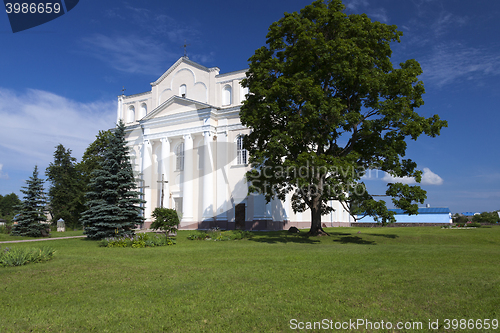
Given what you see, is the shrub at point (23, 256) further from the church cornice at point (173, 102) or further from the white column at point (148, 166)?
the white column at point (148, 166)

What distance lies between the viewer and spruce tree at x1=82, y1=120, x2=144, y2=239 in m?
18.9

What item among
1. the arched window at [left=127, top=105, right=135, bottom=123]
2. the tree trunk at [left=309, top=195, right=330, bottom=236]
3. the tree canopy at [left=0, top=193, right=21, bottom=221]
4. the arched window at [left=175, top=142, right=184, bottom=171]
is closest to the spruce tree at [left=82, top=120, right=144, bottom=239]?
the tree trunk at [left=309, top=195, right=330, bottom=236]

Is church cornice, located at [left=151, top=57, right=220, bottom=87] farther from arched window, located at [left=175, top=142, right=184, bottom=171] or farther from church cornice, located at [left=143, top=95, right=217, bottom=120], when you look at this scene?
arched window, located at [left=175, top=142, right=184, bottom=171]

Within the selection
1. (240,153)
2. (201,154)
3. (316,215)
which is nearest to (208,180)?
(201,154)

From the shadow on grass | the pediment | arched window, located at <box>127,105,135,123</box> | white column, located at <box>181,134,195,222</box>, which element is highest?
arched window, located at <box>127,105,135,123</box>

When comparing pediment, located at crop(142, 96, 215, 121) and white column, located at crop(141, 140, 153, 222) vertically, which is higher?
pediment, located at crop(142, 96, 215, 121)

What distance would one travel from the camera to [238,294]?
6094mm

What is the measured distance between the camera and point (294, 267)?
29.2 feet

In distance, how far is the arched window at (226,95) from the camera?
120 feet

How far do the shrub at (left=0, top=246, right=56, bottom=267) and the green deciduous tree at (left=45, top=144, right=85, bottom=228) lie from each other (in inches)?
1034

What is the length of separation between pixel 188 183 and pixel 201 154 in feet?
10.8

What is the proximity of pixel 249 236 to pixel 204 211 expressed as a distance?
12776 millimetres

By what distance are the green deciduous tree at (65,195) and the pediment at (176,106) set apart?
10.5 metres

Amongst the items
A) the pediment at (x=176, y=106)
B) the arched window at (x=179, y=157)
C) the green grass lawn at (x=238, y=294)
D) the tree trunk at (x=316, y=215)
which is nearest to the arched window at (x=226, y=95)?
the pediment at (x=176, y=106)
